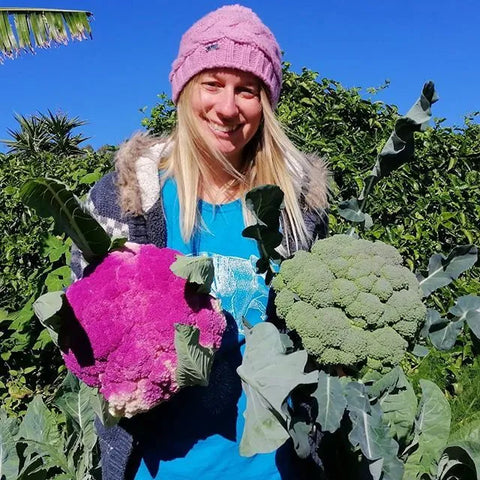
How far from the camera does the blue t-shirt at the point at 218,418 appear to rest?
1182 millimetres

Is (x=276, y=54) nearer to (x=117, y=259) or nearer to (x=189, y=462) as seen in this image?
(x=117, y=259)

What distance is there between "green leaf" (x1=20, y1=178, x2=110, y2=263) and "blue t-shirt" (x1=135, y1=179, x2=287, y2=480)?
253 mm

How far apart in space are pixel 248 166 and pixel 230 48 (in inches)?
11.4

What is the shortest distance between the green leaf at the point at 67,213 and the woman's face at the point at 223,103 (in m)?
0.38

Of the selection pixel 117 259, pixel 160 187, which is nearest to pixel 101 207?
pixel 160 187

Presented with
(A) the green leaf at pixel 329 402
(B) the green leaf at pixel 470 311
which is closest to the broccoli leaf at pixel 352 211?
(B) the green leaf at pixel 470 311

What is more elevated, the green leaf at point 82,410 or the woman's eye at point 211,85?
the woman's eye at point 211,85

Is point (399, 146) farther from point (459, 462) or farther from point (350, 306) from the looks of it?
point (459, 462)

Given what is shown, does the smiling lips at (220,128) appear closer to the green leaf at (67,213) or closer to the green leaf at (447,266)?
the green leaf at (67,213)

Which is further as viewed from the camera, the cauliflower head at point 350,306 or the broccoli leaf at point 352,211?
the broccoli leaf at point 352,211

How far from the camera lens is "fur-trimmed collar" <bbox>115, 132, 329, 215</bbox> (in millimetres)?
1229

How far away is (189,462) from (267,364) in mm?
428

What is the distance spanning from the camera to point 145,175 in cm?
127

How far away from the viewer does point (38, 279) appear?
287 cm
